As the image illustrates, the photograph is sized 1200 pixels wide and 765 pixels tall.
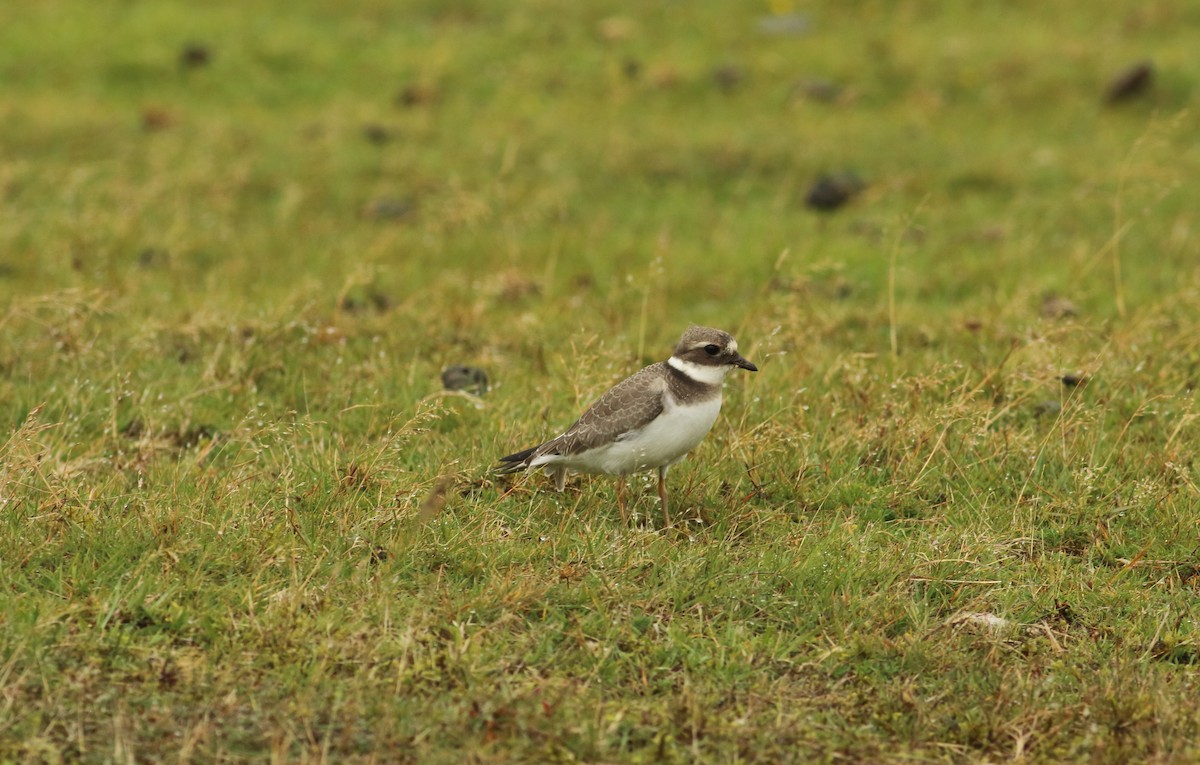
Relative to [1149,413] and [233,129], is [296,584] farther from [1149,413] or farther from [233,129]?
[233,129]

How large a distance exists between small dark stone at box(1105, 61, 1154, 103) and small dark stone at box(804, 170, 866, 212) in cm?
489

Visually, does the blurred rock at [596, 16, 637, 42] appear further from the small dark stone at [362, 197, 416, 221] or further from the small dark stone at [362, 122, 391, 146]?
the small dark stone at [362, 197, 416, 221]

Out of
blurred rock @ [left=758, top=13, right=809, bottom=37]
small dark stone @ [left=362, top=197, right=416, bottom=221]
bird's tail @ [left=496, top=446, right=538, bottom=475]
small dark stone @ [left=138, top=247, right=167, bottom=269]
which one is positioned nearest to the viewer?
bird's tail @ [left=496, top=446, right=538, bottom=475]

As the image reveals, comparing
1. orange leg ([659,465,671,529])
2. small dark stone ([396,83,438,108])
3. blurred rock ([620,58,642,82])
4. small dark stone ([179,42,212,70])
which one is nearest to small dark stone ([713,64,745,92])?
blurred rock ([620,58,642,82])

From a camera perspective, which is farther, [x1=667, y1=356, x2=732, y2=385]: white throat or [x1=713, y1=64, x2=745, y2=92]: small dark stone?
[x1=713, y1=64, x2=745, y2=92]: small dark stone

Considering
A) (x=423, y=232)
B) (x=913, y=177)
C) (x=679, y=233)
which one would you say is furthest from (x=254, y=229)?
(x=913, y=177)

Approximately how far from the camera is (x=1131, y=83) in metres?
16.7

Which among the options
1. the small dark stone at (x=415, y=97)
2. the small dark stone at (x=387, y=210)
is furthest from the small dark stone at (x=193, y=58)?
the small dark stone at (x=387, y=210)

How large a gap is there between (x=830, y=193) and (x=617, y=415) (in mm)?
7895

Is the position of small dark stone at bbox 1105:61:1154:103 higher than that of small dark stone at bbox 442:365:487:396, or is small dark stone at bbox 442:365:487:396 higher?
small dark stone at bbox 1105:61:1154:103

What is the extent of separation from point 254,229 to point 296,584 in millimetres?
8103

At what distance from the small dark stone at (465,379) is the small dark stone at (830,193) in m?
6.22

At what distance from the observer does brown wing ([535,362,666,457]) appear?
21.6 ft

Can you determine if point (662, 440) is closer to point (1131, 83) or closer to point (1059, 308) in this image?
point (1059, 308)
